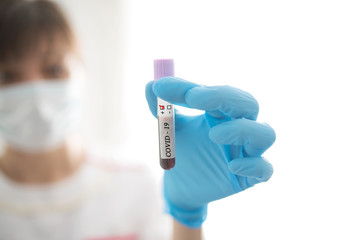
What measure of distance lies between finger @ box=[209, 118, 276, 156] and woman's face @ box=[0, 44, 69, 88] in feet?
2.91

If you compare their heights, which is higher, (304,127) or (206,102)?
(206,102)

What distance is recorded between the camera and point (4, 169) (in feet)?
4.47

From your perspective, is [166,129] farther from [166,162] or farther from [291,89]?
[291,89]

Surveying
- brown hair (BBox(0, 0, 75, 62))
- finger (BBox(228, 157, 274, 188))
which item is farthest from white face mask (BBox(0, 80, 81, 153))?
finger (BBox(228, 157, 274, 188))

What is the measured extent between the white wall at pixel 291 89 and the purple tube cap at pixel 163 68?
13.6 inches

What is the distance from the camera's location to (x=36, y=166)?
1348 mm

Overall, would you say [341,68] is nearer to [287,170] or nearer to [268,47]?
[268,47]

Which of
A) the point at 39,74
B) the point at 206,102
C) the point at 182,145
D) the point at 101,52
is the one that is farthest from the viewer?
the point at 101,52

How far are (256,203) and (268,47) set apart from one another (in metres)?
0.50

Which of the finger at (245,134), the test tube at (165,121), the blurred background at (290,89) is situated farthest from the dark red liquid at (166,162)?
the blurred background at (290,89)

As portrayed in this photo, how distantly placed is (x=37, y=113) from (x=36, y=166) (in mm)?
284

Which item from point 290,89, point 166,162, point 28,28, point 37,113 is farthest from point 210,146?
point 28,28

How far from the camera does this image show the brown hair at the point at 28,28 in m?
1.17

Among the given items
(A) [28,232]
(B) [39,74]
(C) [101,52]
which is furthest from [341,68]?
(C) [101,52]
